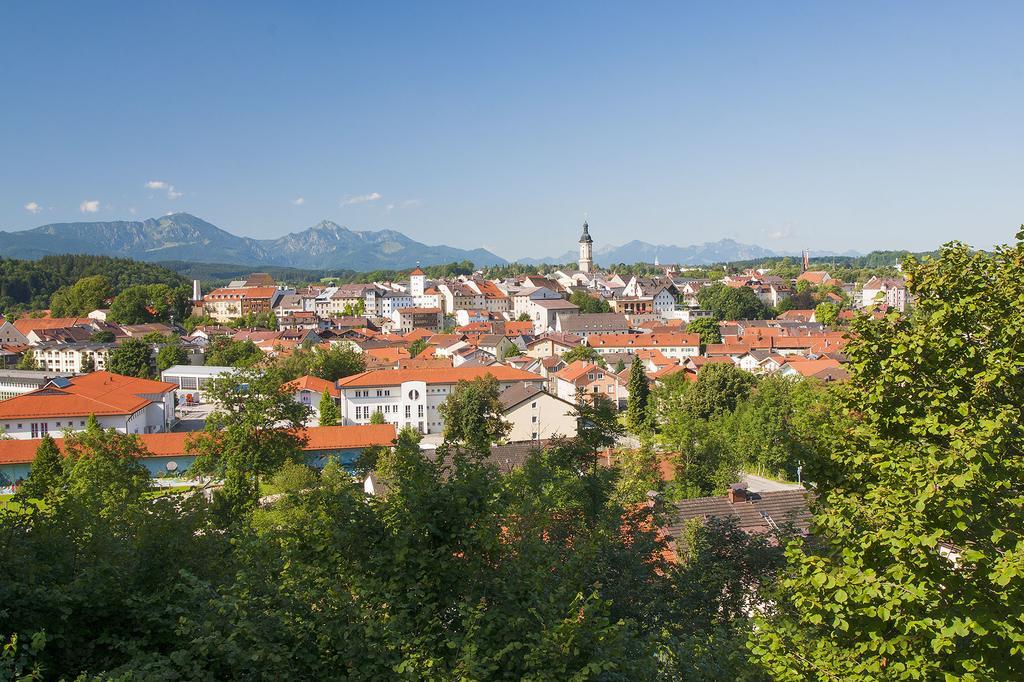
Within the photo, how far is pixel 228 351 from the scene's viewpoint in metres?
52.2

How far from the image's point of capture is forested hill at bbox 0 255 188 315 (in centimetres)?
9125

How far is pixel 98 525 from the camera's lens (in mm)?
6504

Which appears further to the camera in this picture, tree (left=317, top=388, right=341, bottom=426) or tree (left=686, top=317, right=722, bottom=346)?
tree (left=686, top=317, right=722, bottom=346)

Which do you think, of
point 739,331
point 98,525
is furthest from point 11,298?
point 98,525

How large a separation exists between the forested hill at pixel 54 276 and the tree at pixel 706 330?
71.8 metres

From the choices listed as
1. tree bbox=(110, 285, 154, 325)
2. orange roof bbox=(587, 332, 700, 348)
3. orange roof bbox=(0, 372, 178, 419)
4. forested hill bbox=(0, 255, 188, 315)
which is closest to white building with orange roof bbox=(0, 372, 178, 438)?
orange roof bbox=(0, 372, 178, 419)

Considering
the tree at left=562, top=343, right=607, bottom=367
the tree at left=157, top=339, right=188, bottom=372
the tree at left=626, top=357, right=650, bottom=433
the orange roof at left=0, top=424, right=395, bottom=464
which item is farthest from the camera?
the tree at left=157, top=339, right=188, bottom=372

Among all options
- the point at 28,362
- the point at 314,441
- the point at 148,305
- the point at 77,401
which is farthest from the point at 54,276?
the point at 314,441

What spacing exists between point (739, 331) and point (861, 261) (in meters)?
155

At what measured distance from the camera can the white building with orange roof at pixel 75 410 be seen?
2953 cm

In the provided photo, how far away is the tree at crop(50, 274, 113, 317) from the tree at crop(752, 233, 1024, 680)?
83539 mm

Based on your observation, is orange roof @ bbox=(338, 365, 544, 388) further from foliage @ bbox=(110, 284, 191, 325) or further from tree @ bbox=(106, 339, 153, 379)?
foliage @ bbox=(110, 284, 191, 325)

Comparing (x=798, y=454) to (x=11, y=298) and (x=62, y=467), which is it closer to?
(x=62, y=467)

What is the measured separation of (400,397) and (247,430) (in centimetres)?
1564
